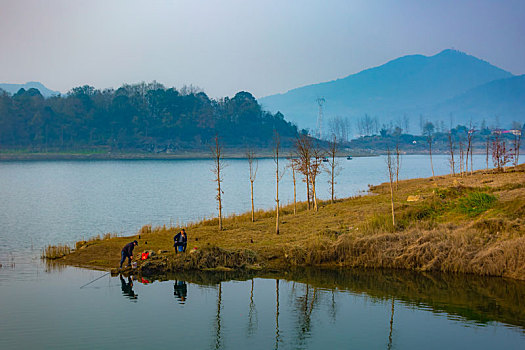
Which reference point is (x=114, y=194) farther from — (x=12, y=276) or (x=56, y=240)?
(x=12, y=276)

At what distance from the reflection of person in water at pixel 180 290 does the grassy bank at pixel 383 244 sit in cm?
172

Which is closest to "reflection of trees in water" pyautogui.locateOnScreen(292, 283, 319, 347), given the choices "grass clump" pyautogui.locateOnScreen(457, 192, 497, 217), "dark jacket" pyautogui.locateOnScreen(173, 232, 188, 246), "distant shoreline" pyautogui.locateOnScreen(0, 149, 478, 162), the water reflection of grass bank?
the water reflection of grass bank

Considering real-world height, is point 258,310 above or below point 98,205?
below

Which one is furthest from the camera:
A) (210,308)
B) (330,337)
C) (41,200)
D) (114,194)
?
(114,194)

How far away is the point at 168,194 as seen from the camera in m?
62.9

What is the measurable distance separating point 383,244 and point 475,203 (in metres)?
6.58

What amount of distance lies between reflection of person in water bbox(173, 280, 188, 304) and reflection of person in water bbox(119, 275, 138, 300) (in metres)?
1.63

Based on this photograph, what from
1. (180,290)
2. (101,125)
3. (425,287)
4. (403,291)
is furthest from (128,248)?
(101,125)

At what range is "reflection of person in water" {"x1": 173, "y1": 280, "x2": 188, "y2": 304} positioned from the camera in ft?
65.8

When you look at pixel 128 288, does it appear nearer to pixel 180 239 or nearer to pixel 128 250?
pixel 128 250

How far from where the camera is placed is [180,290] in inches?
830

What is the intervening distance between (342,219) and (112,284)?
14247mm

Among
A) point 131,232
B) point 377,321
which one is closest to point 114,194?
point 131,232

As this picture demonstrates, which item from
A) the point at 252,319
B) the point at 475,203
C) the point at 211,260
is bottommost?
the point at 252,319
